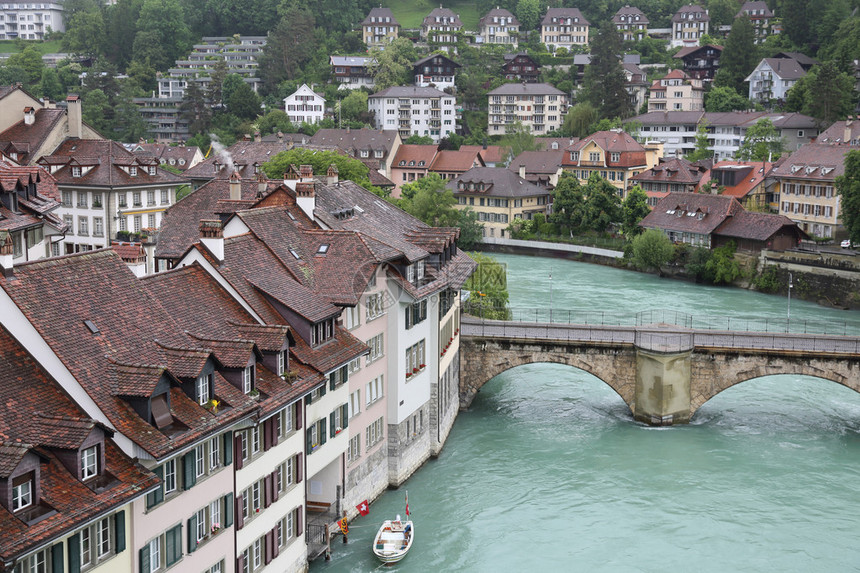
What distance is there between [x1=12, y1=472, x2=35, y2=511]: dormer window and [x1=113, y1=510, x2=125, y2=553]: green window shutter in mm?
2421

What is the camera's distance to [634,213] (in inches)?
3693

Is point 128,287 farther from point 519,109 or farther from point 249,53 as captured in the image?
point 249,53

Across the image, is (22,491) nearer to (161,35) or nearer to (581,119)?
(581,119)

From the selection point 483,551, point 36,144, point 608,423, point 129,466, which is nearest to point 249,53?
point 36,144

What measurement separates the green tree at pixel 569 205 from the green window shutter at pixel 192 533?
77.4 m

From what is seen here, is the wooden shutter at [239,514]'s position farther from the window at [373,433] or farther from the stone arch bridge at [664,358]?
the stone arch bridge at [664,358]

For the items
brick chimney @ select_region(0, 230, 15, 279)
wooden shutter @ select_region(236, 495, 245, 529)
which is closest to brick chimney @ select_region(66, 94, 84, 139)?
wooden shutter @ select_region(236, 495, 245, 529)

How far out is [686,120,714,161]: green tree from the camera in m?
119

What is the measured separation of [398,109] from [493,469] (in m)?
106

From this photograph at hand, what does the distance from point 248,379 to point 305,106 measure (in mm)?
118683

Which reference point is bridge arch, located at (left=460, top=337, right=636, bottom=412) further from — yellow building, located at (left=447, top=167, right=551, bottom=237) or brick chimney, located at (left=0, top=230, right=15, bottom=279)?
yellow building, located at (left=447, top=167, right=551, bottom=237)

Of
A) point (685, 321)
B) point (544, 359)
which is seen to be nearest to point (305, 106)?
point (685, 321)

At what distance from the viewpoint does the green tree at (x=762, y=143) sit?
107556mm

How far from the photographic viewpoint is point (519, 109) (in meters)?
145
